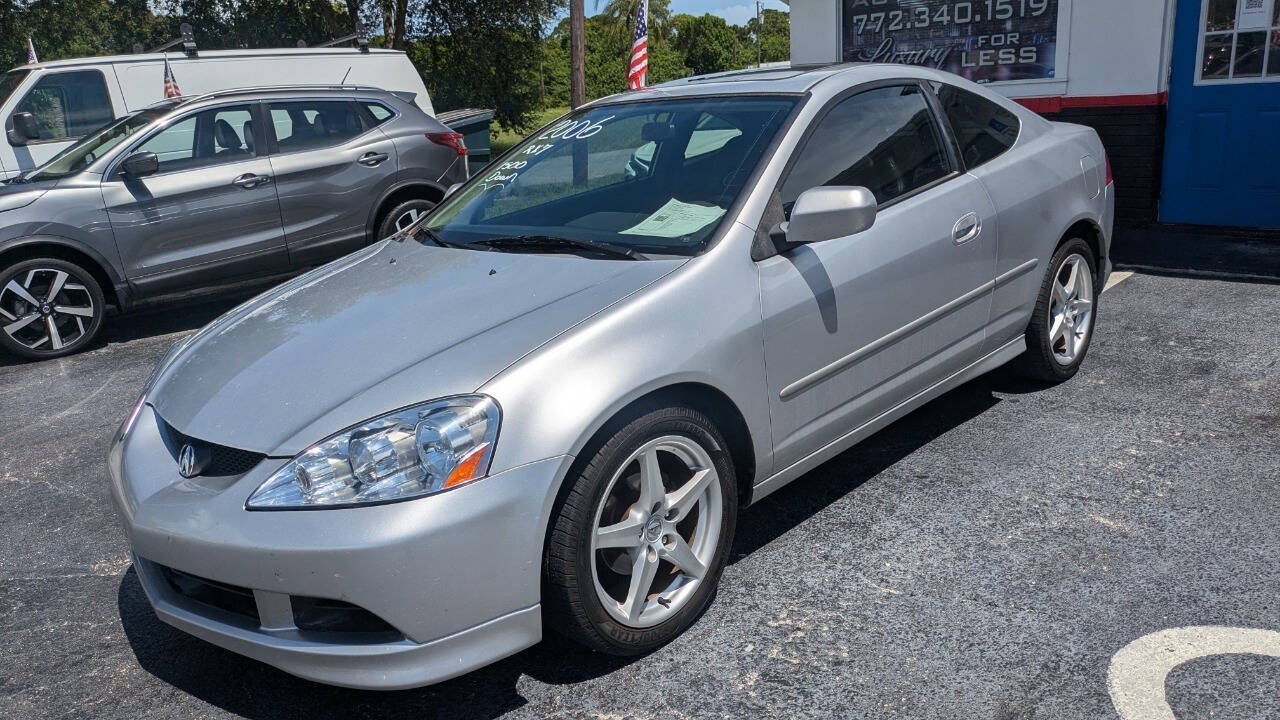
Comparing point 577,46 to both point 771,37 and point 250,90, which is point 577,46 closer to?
point 250,90

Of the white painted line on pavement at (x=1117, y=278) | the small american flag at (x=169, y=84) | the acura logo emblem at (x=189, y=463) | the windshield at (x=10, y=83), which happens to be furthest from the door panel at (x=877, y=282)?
the windshield at (x=10, y=83)

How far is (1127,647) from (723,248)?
5.29ft

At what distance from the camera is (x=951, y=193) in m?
4.06

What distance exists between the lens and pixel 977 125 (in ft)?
14.6

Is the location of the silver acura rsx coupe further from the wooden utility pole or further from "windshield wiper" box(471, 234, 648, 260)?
the wooden utility pole

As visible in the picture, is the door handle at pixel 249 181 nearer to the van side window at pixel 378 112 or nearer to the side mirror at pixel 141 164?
the side mirror at pixel 141 164

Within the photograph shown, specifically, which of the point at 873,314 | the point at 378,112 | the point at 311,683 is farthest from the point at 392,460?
the point at 378,112

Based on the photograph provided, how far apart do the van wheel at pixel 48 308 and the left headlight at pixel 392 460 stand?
531cm

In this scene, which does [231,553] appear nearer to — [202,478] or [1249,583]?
[202,478]

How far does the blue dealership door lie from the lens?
7.97 m

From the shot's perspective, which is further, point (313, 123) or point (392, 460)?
point (313, 123)

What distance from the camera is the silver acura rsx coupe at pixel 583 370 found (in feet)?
8.38

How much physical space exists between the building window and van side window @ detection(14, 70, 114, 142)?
9.66 m

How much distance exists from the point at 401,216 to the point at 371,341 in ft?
18.4
